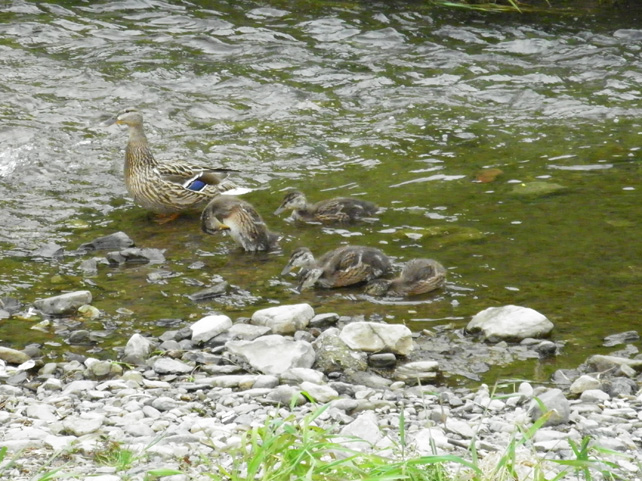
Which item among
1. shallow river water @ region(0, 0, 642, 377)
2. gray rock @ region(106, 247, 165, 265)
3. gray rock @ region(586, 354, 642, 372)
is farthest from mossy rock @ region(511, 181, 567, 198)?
gray rock @ region(586, 354, 642, 372)

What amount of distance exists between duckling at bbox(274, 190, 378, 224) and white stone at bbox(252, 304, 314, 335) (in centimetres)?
186

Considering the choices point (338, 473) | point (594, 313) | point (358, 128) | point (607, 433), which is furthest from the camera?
point (358, 128)

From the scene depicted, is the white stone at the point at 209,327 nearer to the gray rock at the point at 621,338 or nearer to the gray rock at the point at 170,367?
the gray rock at the point at 170,367

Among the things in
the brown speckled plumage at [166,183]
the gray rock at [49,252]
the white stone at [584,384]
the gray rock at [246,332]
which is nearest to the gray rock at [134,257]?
the gray rock at [49,252]

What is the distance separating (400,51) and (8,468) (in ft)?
30.3

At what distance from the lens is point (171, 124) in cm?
998

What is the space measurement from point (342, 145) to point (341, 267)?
10.4ft

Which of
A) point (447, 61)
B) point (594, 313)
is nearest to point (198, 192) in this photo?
point (594, 313)

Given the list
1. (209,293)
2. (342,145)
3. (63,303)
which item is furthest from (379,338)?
(342,145)

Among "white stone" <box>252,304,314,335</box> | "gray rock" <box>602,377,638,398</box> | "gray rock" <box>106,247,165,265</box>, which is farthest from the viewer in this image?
"gray rock" <box>106,247,165,265</box>

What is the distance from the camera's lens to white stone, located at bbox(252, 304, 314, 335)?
5477mm

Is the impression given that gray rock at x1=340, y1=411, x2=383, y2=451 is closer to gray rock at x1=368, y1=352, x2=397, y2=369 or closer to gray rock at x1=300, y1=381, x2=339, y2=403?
gray rock at x1=300, y1=381, x2=339, y2=403

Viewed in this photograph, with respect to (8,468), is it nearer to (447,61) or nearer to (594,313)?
(594,313)

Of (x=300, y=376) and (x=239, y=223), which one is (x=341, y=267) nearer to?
(x=239, y=223)
